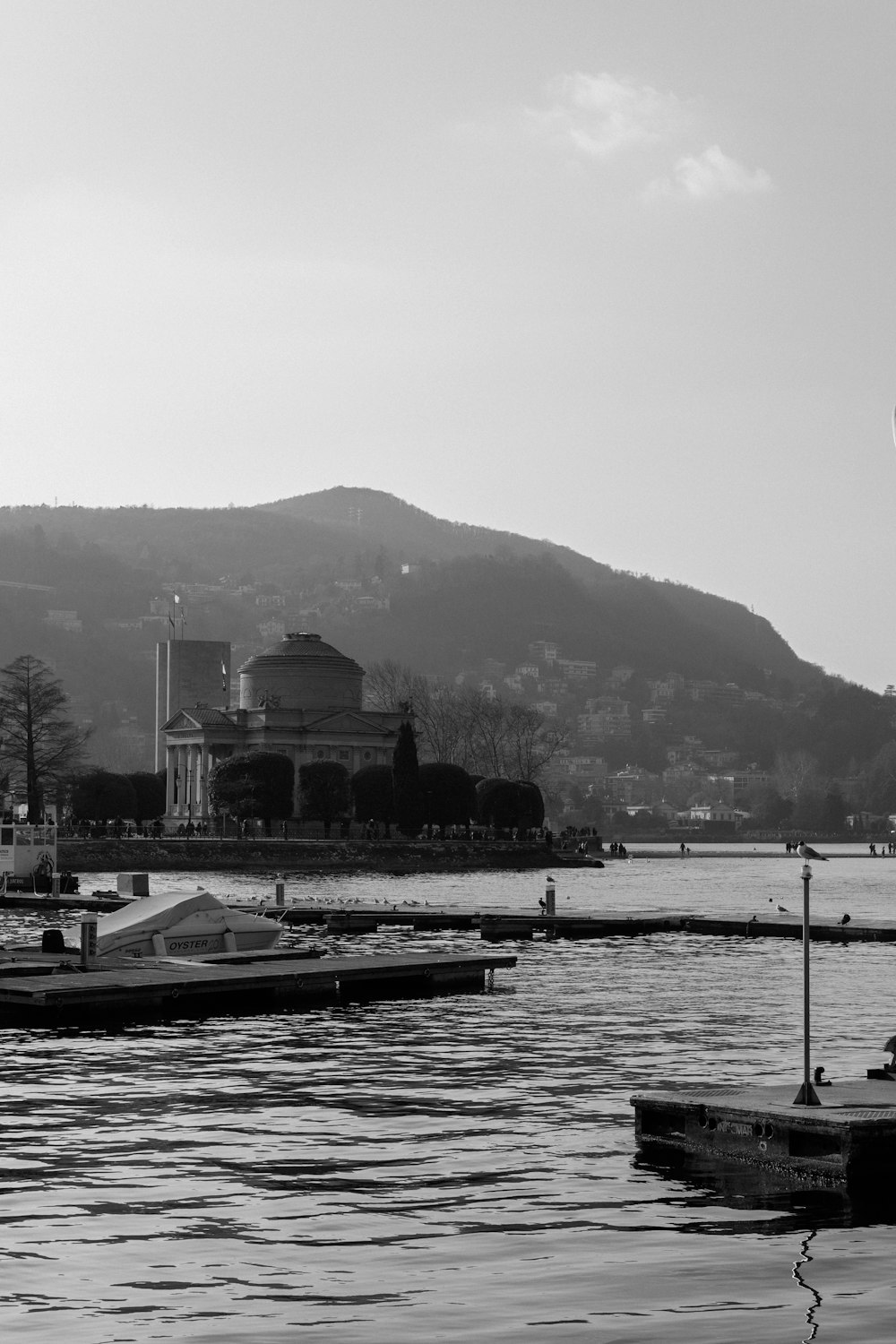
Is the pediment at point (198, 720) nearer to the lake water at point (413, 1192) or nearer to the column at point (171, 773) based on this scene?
the column at point (171, 773)

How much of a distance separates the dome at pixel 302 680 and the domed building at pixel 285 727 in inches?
3.2

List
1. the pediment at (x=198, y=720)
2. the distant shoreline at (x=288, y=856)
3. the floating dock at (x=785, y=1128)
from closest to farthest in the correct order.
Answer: the floating dock at (x=785, y=1128) < the distant shoreline at (x=288, y=856) < the pediment at (x=198, y=720)

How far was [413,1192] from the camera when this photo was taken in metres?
17.8

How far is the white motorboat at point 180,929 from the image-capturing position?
1590 inches

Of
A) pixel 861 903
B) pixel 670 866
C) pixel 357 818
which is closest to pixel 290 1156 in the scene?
pixel 861 903

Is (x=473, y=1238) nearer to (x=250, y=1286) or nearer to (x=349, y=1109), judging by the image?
(x=250, y=1286)

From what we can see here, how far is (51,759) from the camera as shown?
394ft

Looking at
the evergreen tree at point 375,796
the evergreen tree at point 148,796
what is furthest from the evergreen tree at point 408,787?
the evergreen tree at point 148,796

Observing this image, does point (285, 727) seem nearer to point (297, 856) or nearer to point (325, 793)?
point (325, 793)

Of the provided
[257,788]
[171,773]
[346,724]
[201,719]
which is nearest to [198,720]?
[201,719]

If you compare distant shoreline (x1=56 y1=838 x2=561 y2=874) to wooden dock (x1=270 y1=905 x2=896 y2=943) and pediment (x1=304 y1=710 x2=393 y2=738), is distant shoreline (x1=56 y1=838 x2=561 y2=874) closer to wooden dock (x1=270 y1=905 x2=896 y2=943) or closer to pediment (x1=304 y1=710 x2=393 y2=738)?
pediment (x1=304 y1=710 x2=393 y2=738)

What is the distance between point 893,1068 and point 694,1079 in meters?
3.84

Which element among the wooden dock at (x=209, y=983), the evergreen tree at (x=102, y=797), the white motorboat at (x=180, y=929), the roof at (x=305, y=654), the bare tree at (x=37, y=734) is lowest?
the wooden dock at (x=209, y=983)

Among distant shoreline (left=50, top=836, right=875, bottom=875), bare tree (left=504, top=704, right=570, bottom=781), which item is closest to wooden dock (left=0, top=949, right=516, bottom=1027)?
distant shoreline (left=50, top=836, right=875, bottom=875)
